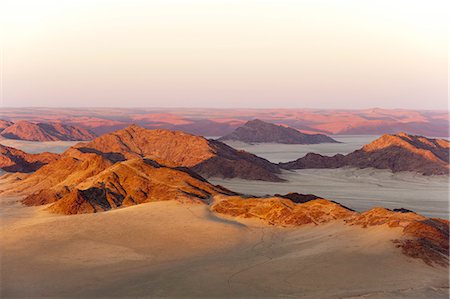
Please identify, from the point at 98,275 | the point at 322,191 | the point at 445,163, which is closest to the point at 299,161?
the point at 445,163

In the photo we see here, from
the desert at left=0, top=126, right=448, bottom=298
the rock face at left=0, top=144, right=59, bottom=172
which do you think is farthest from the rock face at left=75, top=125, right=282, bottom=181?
the desert at left=0, top=126, right=448, bottom=298

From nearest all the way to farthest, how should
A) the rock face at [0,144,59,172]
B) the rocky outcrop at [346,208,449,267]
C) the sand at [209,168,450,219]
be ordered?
the rocky outcrop at [346,208,449,267] → the sand at [209,168,450,219] → the rock face at [0,144,59,172]

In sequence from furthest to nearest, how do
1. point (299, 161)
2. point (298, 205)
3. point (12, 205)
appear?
point (299, 161), point (12, 205), point (298, 205)

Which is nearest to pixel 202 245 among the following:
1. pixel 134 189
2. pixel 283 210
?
pixel 283 210

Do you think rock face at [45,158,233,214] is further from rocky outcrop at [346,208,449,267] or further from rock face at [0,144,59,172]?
rock face at [0,144,59,172]

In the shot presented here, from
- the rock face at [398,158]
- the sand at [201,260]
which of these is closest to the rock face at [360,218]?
the sand at [201,260]

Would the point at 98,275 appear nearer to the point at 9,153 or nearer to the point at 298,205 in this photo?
the point at 298,205
